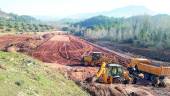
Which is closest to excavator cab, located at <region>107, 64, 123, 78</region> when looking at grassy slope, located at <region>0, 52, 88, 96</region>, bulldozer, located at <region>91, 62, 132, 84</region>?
bulldozer, located at <region>91, 62, 132, 84</region>

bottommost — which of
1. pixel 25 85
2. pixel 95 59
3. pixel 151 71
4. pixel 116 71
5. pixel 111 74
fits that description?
pixel 95 59

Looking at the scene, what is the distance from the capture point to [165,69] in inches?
1216

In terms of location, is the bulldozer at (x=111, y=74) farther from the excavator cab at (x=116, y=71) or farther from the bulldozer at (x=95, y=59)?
the bulldozer at (x=95, y=59)

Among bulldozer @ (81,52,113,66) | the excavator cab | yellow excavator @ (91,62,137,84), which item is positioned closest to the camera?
the excavator cab

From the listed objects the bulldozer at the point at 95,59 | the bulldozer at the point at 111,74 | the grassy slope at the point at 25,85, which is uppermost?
the grassy slope at the point at 25,85

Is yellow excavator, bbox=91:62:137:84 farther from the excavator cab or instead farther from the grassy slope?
the grassy slope

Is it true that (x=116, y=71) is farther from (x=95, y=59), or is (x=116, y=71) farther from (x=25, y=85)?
(x=95, y=59)

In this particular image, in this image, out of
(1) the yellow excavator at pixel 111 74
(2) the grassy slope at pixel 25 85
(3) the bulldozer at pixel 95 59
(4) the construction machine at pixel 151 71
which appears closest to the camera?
(2) the grassy slope at pixel 25 85

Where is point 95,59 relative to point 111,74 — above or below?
below

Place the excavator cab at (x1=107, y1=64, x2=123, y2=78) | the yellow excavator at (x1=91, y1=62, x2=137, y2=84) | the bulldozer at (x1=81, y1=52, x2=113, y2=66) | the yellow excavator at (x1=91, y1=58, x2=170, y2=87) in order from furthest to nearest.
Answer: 1. the bulldozer at (x1=81, y1=52, x2=113, y2=66)
2. the yellow excavator at (x1=91, y1=58, x2=170, y2=87)
3. the yellow excavator at (x1=91, y1=62, x2=137, y2=84)
4. the excavator cab at (x1=107, y1=64, x2=123, y2=78)

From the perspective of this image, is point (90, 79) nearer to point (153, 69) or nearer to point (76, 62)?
point (153, 69)

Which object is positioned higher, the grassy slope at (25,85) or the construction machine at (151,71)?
the grassy slope at (25,85)

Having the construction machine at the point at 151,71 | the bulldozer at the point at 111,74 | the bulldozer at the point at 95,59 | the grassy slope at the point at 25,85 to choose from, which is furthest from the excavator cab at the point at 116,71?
the bulldozer at the point at 95,59

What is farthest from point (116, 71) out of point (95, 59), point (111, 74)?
point (95, 59)
